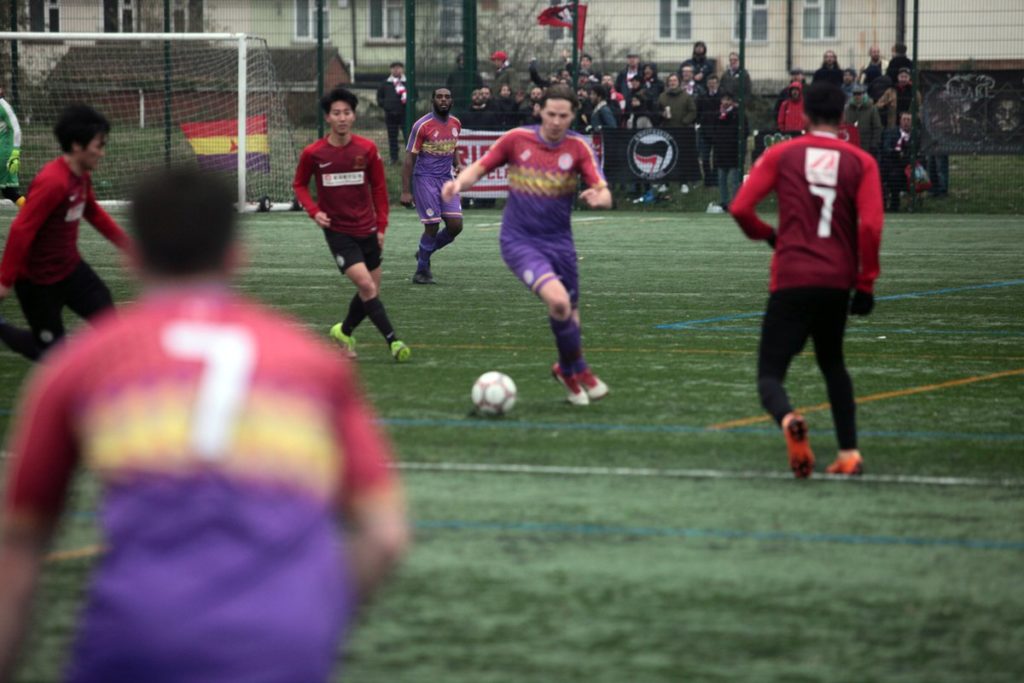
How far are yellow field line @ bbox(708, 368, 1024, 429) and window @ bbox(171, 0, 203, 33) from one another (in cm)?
2895

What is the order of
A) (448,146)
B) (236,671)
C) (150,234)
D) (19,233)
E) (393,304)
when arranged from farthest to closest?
(448,146), (393,304), (19,233), (150,234), (236,671)

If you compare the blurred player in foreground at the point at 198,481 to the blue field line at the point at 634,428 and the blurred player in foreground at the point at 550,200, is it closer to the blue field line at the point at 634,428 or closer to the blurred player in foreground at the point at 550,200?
the blue field line at the point at 634,428

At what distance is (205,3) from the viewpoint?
39.9m

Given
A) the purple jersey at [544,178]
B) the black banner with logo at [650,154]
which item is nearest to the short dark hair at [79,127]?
the purple jersey at [544,178]

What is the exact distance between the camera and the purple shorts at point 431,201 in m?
17.6

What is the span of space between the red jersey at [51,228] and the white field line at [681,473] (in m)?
2.30

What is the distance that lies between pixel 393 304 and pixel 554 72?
53.1 feet

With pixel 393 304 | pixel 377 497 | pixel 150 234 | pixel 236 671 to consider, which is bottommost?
pixel 393 304

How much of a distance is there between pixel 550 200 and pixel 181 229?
7.15 meters

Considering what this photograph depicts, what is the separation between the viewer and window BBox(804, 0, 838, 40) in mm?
33281

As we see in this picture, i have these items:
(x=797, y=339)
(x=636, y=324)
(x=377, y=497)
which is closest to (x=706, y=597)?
(x=797, y=339)

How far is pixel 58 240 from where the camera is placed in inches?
353

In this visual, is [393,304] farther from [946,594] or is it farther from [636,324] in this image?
[946,594]

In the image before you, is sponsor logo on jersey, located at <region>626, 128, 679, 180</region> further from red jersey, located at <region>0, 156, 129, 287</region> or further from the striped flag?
red jersey, located at <region>0, 156, 129, 287</region>
